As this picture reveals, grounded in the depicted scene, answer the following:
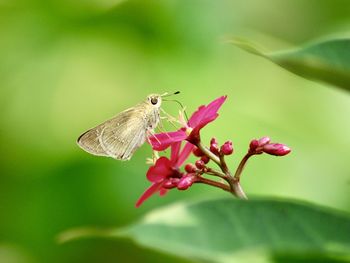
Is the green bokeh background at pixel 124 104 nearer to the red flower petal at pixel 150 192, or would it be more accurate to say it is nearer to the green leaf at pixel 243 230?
the red flower petal at pixel 150 192

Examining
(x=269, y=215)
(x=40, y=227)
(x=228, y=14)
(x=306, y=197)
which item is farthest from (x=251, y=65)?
(x=269, y=215)

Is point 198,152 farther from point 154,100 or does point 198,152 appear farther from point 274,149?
point 154,100

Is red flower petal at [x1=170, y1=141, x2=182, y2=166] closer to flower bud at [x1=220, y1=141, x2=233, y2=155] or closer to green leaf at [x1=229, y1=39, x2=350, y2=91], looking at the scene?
flower bud at [x1=220, y1=141, x2=233, y2=155]

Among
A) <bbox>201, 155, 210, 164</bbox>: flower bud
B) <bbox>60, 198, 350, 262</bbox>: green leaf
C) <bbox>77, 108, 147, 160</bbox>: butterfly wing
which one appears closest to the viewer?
<bbox>60, 198, 350, 262</bbox>: green leaf

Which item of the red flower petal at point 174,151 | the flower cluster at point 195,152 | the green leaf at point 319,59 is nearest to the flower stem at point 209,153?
the flower cluster at point 195,152

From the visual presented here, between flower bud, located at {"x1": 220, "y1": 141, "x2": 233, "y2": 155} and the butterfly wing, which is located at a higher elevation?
the butterfly wing

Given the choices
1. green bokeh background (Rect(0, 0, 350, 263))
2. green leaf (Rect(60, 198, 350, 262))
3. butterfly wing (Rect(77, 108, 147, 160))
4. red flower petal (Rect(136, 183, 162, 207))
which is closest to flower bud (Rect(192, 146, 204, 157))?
red flower petal (Rect(136, 183, 162, 207))

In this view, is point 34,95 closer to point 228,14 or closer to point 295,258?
point 228,14
